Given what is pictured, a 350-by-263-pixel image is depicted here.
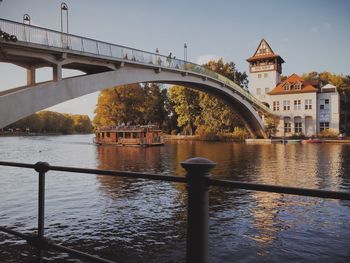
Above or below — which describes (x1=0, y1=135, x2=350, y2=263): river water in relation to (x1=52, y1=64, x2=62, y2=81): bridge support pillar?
below

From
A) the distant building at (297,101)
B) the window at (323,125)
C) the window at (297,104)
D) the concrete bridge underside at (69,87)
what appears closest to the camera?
the concrete bridge underside at (69,87)

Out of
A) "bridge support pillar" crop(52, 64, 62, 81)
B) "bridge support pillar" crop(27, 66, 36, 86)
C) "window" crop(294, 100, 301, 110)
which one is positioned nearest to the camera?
"bridge support pillar" crop(27, 66, 36, 86)

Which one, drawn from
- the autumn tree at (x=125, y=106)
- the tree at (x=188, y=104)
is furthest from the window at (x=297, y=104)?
the autumn tree at (x=125, y=106)

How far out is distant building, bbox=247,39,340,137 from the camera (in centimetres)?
5675

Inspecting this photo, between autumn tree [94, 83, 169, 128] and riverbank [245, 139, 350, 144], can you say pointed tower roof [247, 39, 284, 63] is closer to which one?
riverbank [245, 139, 350, 144]

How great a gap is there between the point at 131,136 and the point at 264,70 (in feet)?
96.2

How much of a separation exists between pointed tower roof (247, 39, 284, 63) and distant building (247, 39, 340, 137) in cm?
20

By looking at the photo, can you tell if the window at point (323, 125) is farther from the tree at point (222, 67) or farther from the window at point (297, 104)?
the tree at point (222, 67)

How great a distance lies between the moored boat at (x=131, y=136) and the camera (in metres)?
48.3

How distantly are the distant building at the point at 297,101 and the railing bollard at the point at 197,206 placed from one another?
190ft

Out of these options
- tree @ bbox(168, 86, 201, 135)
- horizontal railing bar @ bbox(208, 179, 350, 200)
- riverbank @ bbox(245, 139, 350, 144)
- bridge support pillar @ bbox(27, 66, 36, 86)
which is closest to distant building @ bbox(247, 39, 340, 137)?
riverbank @ bbox(245, 139, 350, 144)

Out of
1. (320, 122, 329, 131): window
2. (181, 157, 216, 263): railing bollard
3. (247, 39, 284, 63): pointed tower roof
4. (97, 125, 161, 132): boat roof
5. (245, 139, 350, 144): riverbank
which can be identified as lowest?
(245, 139, 350, 144): riverbank

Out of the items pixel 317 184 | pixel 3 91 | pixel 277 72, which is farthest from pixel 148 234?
pixel 277 72

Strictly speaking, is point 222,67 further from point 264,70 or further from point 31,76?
point 31,76
